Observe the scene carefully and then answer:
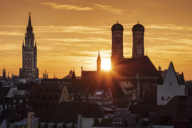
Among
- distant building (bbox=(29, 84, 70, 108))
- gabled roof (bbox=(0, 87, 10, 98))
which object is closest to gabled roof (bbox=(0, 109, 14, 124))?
distant building (bbox=(29, 84, 70, 108))

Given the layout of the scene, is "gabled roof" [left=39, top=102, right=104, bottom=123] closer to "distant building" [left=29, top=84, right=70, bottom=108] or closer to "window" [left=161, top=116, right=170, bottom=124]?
"window" [left=161, top=116, right=170, bottom=124]

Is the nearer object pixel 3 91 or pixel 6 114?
pixel 6 114

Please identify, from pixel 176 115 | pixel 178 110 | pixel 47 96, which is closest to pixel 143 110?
pixel 178 110

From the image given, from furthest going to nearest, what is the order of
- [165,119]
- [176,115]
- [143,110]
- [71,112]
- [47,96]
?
[47,96], [143,110], [71,112], [165,119], [176,115]

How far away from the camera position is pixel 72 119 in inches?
3718

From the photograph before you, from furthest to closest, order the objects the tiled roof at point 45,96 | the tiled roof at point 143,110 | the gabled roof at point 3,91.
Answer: the gabled roof at point 3,91 < the tiled roof at point 45,96 < the tiled roof at point 143,110

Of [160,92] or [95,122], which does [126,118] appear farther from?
[160,92]

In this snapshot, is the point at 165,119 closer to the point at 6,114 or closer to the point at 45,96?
the point at 6,114

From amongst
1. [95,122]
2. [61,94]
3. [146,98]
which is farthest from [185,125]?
[146,98]

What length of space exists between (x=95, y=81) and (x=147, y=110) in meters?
91.7

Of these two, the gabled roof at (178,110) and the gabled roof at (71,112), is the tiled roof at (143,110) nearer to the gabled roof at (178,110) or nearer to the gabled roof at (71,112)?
the gabled roof at (71,112)

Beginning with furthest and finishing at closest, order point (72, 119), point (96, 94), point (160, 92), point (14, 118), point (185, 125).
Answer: point (96, 94) < point (160, 92) < point (14, 118) < point (72, 119) < point (185, 125)

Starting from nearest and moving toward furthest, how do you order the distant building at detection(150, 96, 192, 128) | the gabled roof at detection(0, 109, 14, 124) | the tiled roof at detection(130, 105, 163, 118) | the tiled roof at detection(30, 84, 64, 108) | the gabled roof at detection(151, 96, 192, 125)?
1. the distant building at detection(150, 96, 192, 128)
2. the gabled roof at detection(151, 96, 192, 125)
3. the tiled roof at detection(130, 105, 163, 118)
4. the gabled roof at detection(0, 109, 14, 124)
5. the tiled roof at detection(30, 84, 64, 108)

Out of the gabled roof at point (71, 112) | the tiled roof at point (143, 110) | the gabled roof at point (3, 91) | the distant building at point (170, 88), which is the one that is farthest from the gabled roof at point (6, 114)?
the gabled roof at point (3, 91)
